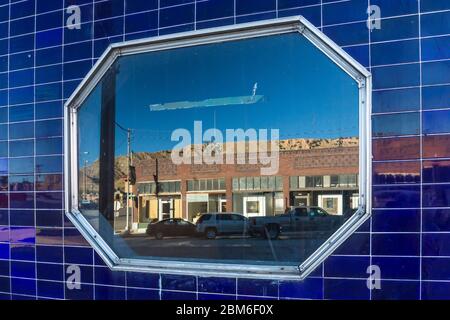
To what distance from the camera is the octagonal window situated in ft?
10.8

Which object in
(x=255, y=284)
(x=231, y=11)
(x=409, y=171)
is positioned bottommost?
(x=255, y=284)

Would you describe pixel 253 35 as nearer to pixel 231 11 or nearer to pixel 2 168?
pixel 231 11

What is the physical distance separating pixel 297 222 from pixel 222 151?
797mm

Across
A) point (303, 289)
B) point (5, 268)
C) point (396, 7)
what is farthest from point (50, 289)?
point (396, 7)

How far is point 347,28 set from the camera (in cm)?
322

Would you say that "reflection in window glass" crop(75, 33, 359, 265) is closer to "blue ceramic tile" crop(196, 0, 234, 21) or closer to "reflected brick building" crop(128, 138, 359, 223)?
"reflected brick building" crop(128, 138, 359, 223)

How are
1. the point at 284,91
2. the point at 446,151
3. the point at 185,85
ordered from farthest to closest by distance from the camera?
1. the point at 185,85
2. the point at 284,91
3. the point at 446,151

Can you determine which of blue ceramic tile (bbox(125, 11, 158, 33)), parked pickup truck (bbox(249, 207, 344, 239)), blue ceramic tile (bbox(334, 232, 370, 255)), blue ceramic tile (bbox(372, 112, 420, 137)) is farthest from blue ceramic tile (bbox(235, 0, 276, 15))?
blue ceramic tile (bbox(334, 232, 370, 255))

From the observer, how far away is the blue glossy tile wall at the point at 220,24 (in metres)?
3.03

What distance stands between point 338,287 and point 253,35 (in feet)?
6.41

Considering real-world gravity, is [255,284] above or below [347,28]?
below

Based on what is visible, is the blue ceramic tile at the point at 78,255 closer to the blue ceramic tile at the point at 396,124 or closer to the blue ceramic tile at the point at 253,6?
the blue ceramic tile at the point at 253,6

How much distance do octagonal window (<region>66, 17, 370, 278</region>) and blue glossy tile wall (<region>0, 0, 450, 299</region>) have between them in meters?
0.11
